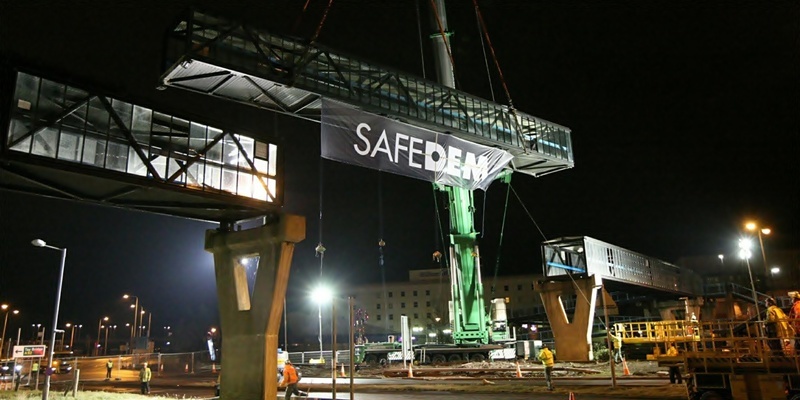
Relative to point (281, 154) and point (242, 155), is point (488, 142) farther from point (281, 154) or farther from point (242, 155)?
point (242, 155)

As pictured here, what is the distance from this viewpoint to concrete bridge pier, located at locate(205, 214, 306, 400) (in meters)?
19.7

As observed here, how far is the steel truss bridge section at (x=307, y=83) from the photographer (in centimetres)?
1873

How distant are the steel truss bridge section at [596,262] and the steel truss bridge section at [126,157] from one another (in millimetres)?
26642

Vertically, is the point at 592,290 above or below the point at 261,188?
below

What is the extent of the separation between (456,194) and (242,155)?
866 inches

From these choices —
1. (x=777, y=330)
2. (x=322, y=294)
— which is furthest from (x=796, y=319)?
(x=322, y=294)

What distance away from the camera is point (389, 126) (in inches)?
814

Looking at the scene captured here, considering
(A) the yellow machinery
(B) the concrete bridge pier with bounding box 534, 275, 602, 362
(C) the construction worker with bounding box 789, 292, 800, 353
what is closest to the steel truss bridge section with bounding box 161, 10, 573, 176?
(A) the yellow machinery

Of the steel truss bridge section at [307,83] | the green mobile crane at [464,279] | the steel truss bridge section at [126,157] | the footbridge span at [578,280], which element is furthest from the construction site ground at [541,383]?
the steel truss bridge section at [307,83]

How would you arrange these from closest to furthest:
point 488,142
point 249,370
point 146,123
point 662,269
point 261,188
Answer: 1. point 146,123
2. point 249,370
3. point 261,188
4. point 488,142
5. point 662,269

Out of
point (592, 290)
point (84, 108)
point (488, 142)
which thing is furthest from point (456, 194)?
point (84, 108)

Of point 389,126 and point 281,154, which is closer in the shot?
point 389,126

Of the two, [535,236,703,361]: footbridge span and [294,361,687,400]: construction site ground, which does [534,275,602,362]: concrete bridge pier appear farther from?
[294,361,687,400]: construction site ground

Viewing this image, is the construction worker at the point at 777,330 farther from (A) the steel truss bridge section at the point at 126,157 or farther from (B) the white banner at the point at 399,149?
(A) the steel truss bridge section at the point at 126,157
